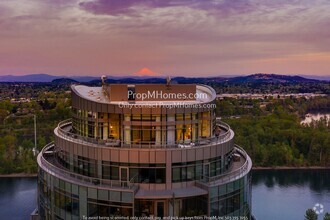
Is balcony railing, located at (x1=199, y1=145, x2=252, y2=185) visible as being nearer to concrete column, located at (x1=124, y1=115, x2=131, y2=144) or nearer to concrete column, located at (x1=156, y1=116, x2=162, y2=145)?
concrete column, located at (x1=156, y1=116, x2=162, y2=145)

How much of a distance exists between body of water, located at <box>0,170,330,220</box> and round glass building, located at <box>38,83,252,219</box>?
23876mm

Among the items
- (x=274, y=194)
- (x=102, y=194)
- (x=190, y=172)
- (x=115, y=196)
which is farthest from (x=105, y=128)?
(x=274, y=194)

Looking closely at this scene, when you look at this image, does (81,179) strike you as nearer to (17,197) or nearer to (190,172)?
(190,172)

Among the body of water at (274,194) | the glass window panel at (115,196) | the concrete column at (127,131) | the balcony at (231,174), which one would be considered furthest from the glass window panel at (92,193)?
the body of water at (274,194)

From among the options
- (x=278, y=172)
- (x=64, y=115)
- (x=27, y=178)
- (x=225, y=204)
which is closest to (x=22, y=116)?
(x=64, y=115)

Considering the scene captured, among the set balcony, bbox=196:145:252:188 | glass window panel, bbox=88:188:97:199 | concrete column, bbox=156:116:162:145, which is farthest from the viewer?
concrete column, bbox=156:116:162:145

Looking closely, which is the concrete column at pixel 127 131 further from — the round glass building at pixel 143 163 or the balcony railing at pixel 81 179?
the balcony railing at pixel 81 179

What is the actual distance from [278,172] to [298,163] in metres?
7.12

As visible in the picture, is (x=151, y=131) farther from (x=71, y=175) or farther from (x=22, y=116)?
(x=22, y=116)

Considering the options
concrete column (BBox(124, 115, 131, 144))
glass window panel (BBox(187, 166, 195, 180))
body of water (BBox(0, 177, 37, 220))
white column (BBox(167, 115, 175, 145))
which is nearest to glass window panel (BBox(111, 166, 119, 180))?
concrete column (BBox(124, 115, 131, 144))

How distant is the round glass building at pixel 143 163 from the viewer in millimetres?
32781

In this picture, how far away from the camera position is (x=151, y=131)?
35.1m

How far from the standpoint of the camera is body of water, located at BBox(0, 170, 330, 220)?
59.3m

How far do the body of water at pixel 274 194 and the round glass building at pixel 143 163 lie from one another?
2388 cm
